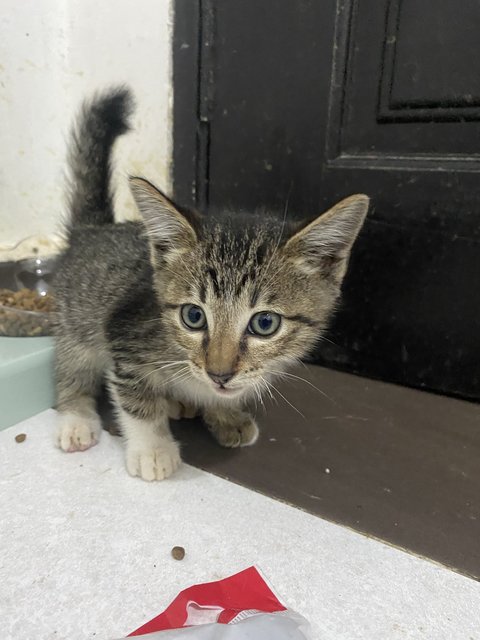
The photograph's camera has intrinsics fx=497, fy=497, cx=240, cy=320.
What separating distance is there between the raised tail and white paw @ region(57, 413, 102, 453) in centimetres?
59

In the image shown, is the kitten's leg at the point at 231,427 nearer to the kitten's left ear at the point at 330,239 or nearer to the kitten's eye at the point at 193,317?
the kitten's eye at the point at 193,317

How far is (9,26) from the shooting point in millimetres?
1599

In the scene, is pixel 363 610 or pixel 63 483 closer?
pixel 363 610

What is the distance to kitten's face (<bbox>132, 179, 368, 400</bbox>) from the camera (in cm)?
94

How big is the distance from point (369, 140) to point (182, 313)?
2.69ft

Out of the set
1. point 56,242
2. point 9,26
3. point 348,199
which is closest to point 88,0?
point 9,26

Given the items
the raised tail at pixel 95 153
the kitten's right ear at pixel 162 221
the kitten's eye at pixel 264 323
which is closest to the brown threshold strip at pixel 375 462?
the kitten's eye at pixel 264 323

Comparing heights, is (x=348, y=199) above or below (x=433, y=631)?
above

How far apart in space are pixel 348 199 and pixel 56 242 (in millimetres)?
1352

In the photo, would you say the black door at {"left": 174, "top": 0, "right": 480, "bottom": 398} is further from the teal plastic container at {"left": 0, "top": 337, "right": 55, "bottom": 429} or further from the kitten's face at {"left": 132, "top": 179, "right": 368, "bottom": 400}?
the teal plastic container at {"left": 0, "top": 337, "right": 55, "bottom": 429}

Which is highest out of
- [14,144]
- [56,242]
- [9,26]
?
[9,26]

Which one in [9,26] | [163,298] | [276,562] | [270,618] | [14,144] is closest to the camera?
[270,618]

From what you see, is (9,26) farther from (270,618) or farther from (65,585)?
(270,618)

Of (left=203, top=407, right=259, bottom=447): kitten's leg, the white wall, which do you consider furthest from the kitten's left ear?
the white wall
